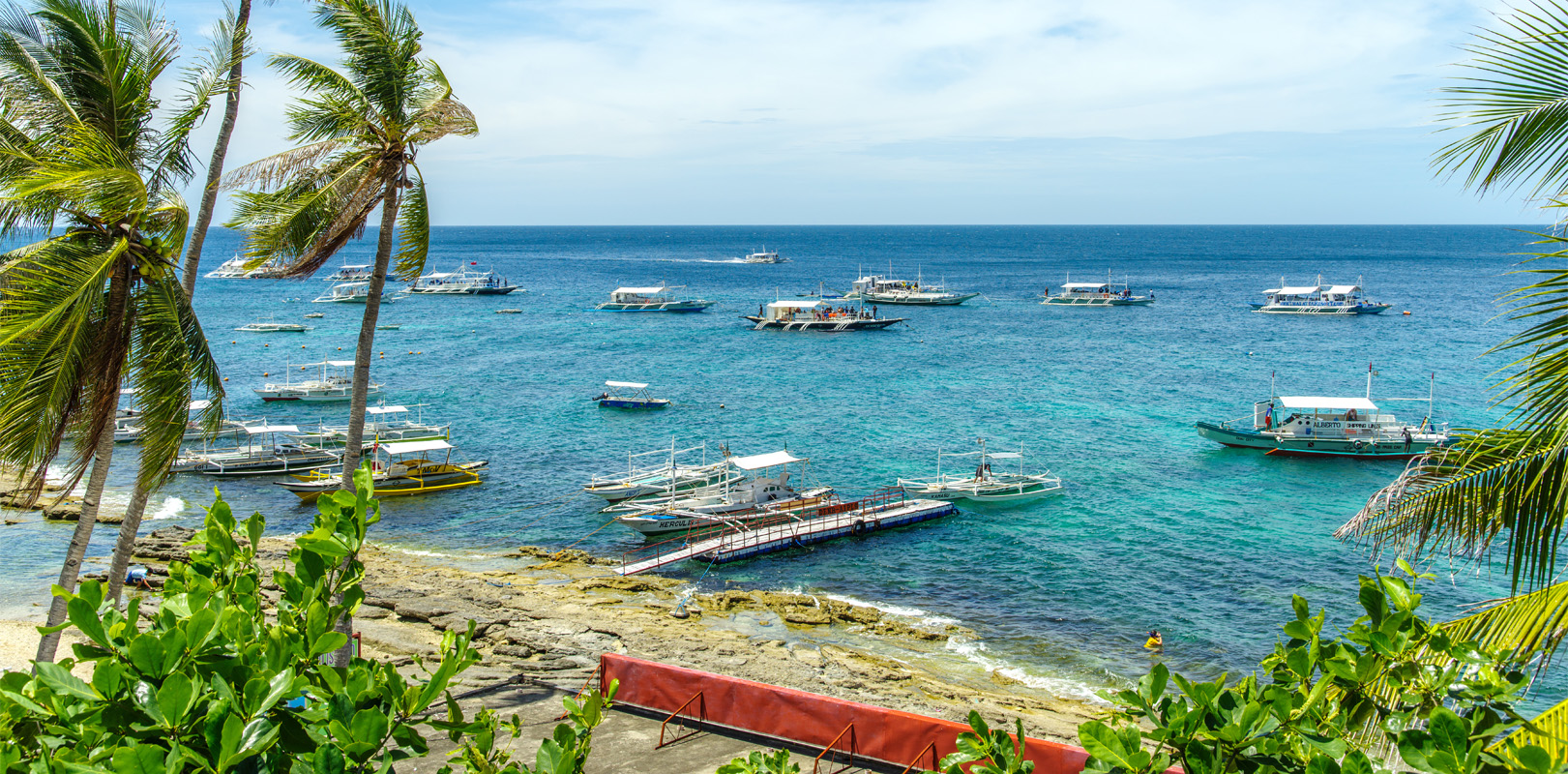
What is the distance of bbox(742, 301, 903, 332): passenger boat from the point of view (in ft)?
313

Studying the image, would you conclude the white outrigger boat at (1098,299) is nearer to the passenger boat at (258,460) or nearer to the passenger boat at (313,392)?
the passenger boat at (313,392)

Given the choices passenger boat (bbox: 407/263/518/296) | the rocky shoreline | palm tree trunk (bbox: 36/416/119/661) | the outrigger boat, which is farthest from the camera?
passenger boat (bbox: 407/263/518/296)

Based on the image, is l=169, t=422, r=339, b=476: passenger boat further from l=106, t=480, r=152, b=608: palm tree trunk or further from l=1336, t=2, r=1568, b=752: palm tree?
l=1336, t=2, r=1568, b=752: palm tree

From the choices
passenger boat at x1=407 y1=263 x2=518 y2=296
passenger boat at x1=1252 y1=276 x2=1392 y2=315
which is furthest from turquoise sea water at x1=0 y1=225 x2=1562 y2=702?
passenger boat at x1=407 y1=263 x2=518 y2=296

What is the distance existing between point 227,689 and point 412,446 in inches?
1583

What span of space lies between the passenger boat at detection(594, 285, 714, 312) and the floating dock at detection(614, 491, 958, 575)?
74.5 metres

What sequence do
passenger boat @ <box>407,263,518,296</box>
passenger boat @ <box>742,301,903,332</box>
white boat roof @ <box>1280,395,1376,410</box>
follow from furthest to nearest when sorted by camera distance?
passenger boat @ <box>407,263,518,296</box> < passenger boat @ <box>742,301,903,332</box> < white boat roof @ <box>1280,395,1376,410</box>

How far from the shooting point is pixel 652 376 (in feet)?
227

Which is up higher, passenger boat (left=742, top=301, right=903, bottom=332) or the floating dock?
passenger boat (left=742, top=301, right=903, bottom=332)

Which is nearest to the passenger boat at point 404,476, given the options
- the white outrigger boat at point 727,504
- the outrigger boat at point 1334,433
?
the white outrigger boat at point 727,504

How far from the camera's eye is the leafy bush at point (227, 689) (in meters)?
3.67

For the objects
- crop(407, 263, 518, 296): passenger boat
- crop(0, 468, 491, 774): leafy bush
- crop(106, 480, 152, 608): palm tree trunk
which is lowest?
crop(106, 480, 152, 608): palm tree trunk

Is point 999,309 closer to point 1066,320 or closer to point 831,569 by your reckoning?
point 1066,320

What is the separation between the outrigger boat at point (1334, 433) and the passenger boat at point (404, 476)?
3497cm
